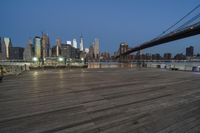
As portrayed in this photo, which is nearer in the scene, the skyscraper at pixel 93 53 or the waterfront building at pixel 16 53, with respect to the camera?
the skyscraper at pixel 93 53

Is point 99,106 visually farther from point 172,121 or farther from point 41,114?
point 172,121

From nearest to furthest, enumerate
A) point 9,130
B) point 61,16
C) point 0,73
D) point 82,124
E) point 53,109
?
point 9,130
point 82,124
point 53,109
point 0,73
point 61,16

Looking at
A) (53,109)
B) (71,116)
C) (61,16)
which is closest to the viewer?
(71,116)

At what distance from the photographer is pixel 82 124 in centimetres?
207

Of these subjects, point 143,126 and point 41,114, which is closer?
point 143,126

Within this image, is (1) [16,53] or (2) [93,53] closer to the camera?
(1) [16,53]

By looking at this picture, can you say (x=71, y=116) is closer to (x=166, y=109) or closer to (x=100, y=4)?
(x=166, y=109)

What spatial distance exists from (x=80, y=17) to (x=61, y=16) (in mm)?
31099

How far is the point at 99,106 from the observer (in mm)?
2865

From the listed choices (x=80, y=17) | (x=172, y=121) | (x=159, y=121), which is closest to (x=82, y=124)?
(x=159, y=121)

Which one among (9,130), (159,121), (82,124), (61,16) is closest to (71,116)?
(82,124)

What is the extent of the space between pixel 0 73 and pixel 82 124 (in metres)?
7.77

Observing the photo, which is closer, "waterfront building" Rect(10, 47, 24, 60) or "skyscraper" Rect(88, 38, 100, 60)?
"skyscraper" Rect(88, 38, 100, 60)

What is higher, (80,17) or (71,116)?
(80,17)
